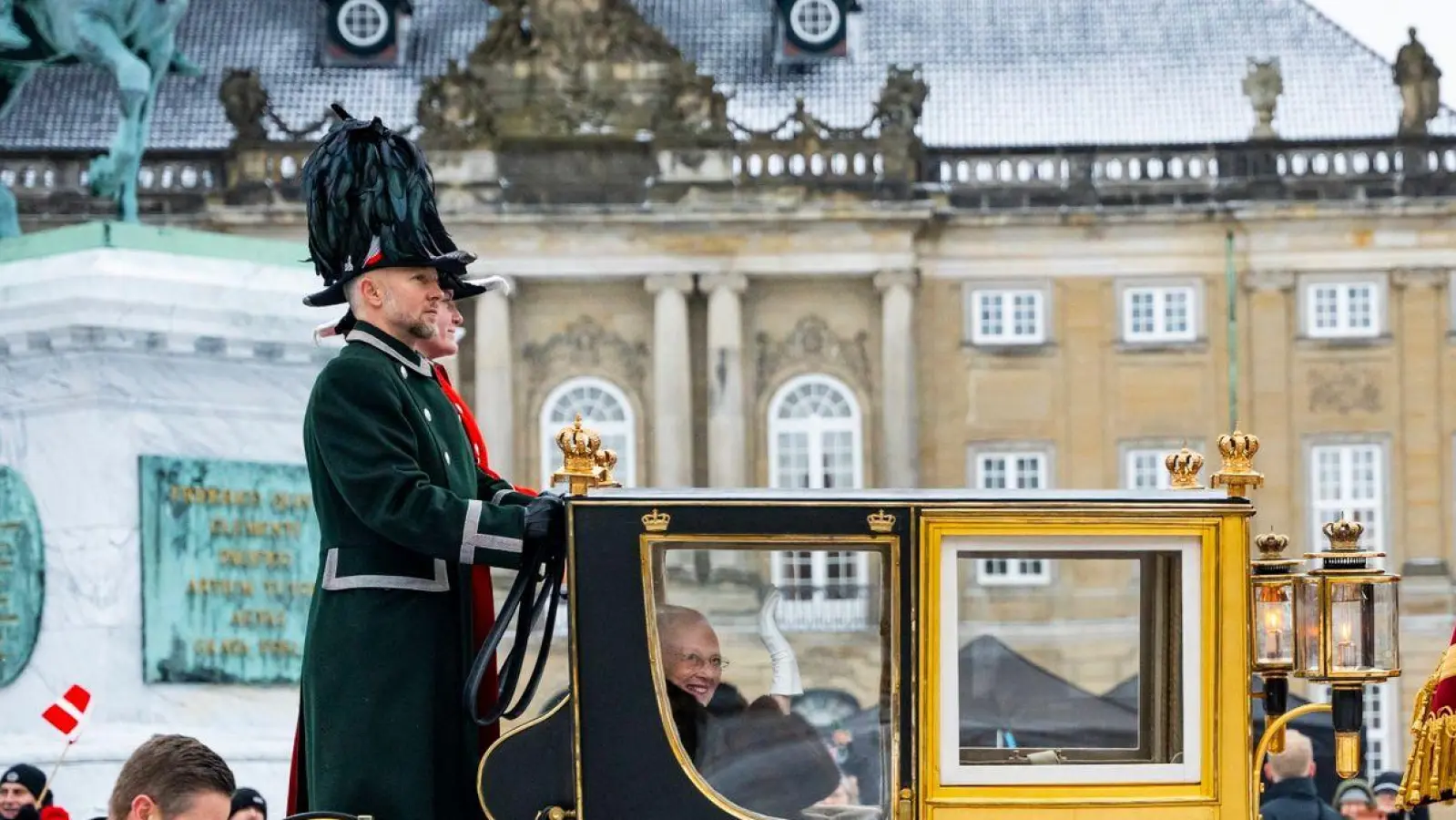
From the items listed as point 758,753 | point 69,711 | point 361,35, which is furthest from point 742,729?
point 361,35

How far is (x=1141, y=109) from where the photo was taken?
48.0 metres

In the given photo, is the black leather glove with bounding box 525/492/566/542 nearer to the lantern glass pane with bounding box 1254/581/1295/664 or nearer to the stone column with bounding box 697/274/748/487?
the lantern glass pane with bounding box 1254/581/1295/664

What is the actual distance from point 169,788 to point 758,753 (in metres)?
1.21

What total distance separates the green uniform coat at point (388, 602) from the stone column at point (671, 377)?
1556 inches

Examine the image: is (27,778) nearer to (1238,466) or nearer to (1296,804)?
(1296,804)

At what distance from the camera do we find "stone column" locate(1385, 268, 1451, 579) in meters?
45.0

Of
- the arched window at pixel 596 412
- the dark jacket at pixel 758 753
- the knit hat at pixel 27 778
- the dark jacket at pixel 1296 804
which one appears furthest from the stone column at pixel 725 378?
the dark jacket at pixel 758 753

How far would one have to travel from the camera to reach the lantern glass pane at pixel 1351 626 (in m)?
4.85

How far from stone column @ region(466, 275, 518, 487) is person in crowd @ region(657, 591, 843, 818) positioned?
130 ft

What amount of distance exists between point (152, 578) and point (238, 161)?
35.4 meters

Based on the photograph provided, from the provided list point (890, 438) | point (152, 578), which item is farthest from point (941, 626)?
point (890, 438)

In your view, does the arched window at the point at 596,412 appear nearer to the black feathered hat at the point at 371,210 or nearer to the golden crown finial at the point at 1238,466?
the black feathered hat at the point at 371,210

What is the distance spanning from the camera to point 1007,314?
153 ft

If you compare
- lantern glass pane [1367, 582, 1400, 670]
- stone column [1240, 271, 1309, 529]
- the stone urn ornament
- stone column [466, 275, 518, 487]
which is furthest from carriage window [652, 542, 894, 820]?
the stone urn ornament
